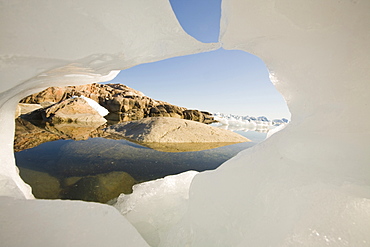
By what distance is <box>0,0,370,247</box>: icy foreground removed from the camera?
2.50 ft

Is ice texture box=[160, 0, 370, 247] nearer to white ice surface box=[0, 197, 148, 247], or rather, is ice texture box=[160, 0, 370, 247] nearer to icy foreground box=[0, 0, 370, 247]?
icy foreground box=[0, 0, 370, 247]

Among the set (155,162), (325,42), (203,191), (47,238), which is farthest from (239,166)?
(155,162)

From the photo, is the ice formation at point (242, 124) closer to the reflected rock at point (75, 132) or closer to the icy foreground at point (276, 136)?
the icy foreground at point (276, 136)

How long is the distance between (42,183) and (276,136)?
2.93 meters

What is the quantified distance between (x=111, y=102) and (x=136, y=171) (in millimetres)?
17158

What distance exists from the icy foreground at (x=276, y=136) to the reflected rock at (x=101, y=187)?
0.80 meters

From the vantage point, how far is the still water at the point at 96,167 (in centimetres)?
204

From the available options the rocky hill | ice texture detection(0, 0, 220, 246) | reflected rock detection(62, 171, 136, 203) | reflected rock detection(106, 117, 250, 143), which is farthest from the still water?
the rocky hill

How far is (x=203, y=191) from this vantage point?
4.43ft

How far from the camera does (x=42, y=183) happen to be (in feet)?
6.97

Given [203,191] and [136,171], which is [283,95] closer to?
[203,191]

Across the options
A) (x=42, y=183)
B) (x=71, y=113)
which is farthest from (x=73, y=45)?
(x=71, y=113)

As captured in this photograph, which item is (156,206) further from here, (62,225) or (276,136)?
(276,136)

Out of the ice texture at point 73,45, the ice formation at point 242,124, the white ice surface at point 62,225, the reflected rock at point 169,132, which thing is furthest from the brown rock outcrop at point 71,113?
the ice formation at point 242,124
